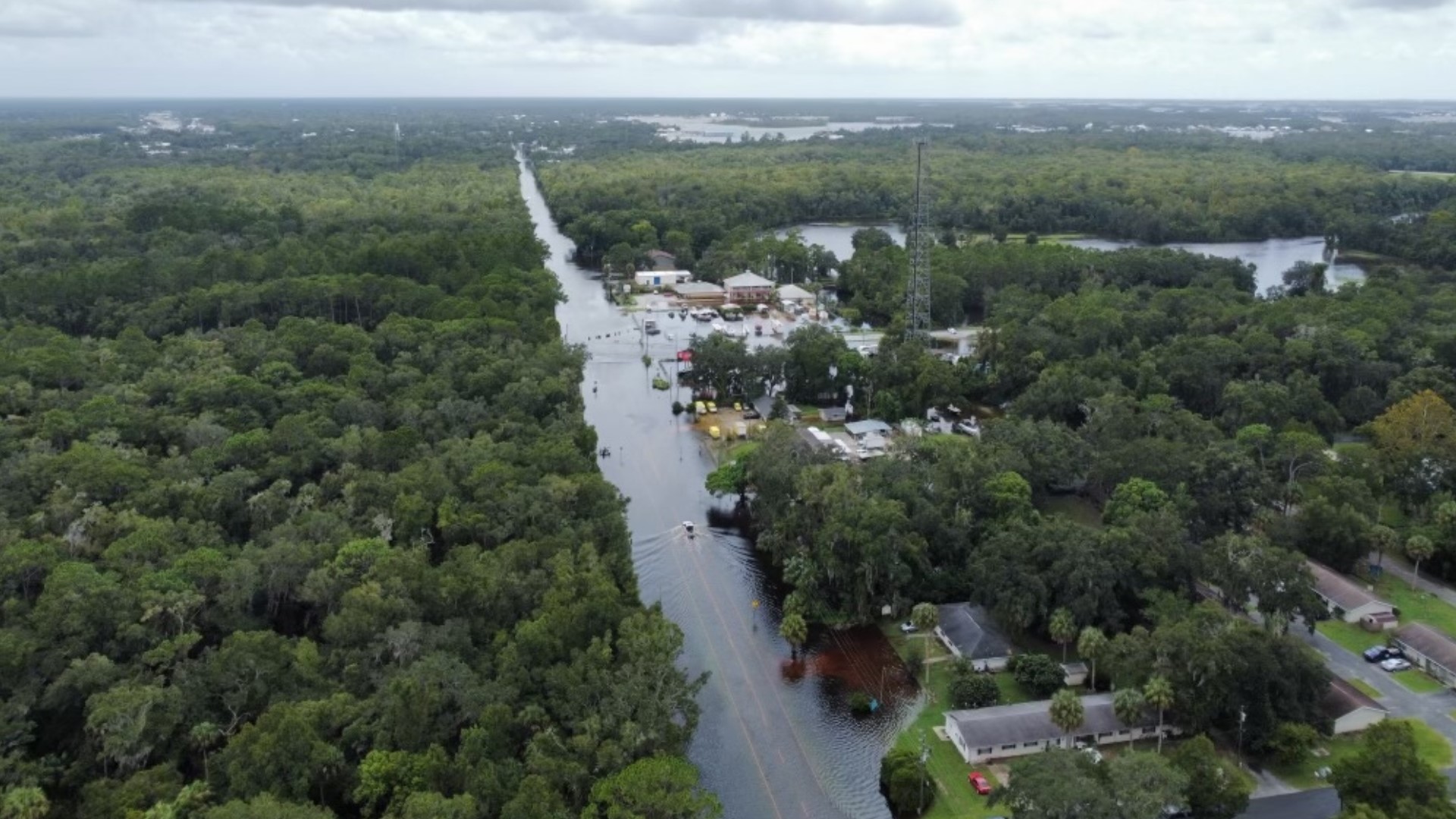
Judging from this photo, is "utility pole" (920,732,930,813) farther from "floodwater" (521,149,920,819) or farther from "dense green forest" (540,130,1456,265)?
"dense green forest" (540,130,1456,265)

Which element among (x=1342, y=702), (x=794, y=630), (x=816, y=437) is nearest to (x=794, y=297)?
(x=816, y=437)

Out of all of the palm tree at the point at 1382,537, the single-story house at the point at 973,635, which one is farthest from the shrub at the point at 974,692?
the palm tree at the point at 1382,537

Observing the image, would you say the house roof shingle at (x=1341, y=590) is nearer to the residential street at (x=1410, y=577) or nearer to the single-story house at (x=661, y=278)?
the residential street at (x=1410, y=577)

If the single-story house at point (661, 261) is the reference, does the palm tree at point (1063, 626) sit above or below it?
below

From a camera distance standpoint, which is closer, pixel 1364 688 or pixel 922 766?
pixel 922 766

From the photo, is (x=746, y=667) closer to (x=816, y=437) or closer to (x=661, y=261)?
(x=816, y=437)
